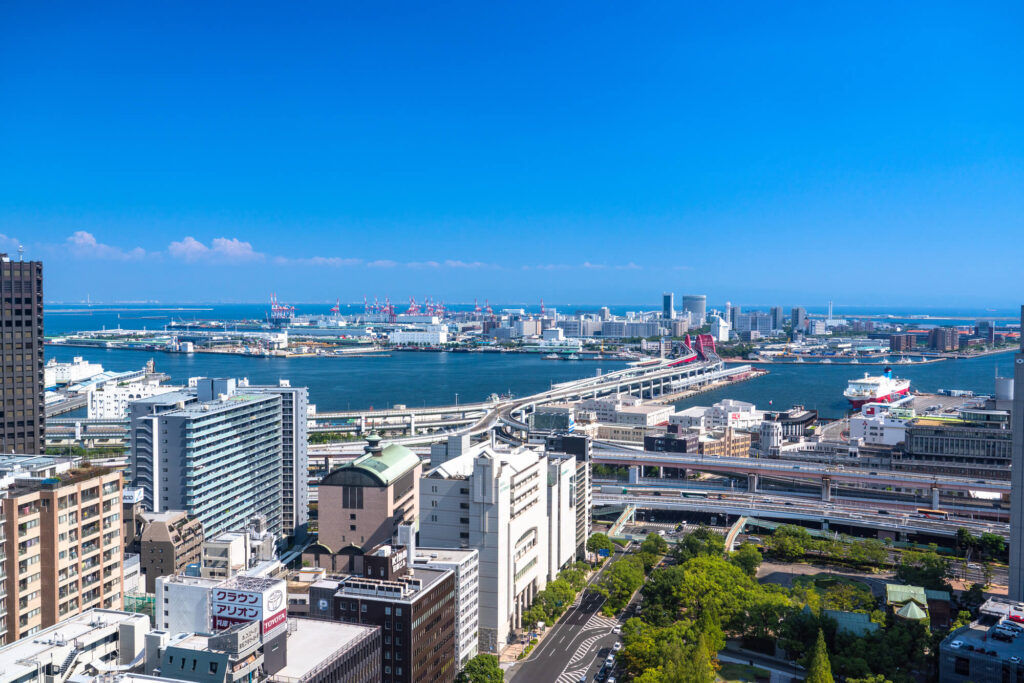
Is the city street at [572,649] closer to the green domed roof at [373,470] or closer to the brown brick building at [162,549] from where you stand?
the green domed roof at [373,470]

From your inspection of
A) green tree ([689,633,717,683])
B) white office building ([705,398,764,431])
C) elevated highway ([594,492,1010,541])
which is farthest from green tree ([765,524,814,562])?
white office building ([705,398,764,431])

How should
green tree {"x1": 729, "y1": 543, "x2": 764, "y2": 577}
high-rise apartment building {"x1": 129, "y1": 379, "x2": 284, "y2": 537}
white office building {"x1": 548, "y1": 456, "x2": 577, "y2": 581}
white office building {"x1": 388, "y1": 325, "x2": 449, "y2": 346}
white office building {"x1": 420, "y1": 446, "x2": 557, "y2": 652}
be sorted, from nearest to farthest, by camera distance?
1. white office building {"x1": 420, "y1": 446, "x2": 557, "y2": 652}
2. high-rise apartment building {"x1": 129, "y1": 379, "x2": 284, "y2": 537}
3. white office building {"x1": 548, "y1": 456, "x2": 577, "y2": 581}
4. green tree {"x1": 729, "y1": 543, "x2": 764, "y2": 577}
5. white office building {"x1": 388, "y1": 325, "x2": 449, "y2": 346}

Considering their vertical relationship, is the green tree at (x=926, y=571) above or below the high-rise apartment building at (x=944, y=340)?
below

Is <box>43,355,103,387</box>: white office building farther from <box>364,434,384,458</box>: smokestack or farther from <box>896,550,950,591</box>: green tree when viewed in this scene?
<box>896,550,950,591</box>: green tree

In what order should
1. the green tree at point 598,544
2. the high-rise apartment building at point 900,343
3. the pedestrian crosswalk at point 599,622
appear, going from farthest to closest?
the high-rise apartment building at point 900,343, the green tree at point 598,544, the pedestrian crosswalk at point 599,622

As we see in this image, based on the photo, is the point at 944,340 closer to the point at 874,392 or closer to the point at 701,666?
the point at 874,392

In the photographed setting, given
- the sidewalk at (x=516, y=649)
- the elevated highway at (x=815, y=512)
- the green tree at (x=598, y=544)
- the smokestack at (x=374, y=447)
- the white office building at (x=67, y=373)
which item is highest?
the smokestack at (x=374, y=447)

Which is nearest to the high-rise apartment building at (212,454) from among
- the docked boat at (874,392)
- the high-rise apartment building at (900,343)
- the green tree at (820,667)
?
the green tree at (820,667)
